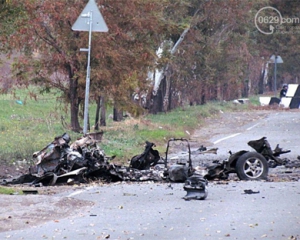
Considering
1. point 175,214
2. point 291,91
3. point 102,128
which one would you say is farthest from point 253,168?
point 291,91

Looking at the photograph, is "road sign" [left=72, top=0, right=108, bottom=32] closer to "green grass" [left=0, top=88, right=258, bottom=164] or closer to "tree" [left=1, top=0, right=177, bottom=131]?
"green grass" [left=0, top=88, right=258, bottom=164]

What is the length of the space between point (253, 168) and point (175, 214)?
406cm

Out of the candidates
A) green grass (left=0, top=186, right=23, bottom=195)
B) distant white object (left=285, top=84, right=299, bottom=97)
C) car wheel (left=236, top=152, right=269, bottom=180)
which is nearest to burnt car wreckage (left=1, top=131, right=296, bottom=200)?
car wheel (left=236, top=152, right=269, bottom=180)

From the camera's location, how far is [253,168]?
14703 millimetres

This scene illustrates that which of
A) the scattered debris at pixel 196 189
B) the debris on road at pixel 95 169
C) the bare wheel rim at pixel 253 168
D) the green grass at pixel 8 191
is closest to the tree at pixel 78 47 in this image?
the debris on road at pixel 95 169

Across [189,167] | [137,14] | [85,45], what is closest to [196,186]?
[189,167]

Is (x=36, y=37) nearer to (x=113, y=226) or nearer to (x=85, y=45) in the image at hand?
(x=85, y=45)

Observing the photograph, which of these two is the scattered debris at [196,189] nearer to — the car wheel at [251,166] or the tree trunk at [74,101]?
the car wheel at [251,166]

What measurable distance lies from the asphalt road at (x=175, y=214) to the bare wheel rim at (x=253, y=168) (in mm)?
435

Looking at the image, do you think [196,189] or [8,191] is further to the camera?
[8,191]

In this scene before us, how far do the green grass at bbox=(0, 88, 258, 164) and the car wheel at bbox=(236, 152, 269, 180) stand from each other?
5.10 metres

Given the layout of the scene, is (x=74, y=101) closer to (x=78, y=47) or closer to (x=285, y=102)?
(x=78, y=47)

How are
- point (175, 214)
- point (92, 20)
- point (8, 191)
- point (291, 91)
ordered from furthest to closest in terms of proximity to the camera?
point (291, 91), point (92, 20), point (8, 191), point (175, 214)

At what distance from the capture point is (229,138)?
2664 cm
